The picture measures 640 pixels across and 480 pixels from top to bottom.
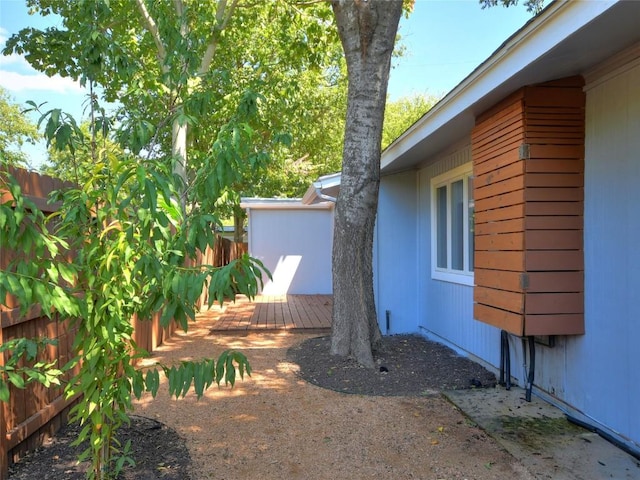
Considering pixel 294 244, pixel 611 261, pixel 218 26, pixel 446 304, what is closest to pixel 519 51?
pixel 611 261

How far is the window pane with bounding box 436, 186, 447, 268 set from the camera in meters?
6.28

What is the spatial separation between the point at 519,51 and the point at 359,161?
7.73 feet

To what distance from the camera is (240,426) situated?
3.65m

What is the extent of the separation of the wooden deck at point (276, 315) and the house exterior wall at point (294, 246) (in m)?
0.71

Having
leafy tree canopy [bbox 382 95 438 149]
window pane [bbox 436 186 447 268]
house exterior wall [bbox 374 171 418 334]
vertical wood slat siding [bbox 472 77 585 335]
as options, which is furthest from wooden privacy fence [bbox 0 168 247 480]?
leafy tree canopy [bbox 382 95 438 149]

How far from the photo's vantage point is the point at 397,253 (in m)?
7.10

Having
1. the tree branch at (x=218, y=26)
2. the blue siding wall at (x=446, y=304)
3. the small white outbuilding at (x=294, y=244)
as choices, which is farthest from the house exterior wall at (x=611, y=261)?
the small white outbuilding at (x=294, y=244)

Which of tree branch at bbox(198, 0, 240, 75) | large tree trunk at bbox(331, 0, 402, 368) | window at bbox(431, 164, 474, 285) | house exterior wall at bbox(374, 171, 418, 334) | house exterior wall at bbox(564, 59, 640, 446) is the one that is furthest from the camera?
tree branch at bbox(198, 0, 240, 75)

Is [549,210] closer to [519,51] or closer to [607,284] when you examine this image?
[607,284]

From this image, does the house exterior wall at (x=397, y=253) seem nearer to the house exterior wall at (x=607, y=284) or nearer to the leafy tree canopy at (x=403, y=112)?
the house exterior wall at (x=607, y=284)

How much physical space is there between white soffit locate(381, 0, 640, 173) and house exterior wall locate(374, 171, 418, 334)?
2381 mm

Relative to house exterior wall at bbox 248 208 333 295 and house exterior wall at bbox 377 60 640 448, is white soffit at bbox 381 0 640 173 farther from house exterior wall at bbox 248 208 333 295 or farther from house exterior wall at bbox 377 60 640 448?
house exterior wall at bbox 248 208 333 295

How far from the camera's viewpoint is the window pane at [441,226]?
247 inches

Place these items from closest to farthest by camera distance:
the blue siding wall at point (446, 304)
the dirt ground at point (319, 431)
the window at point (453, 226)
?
the dirt ground at point (319, 431)
the blue siding wall at point (446, 304)
the window at point (453, 226)
